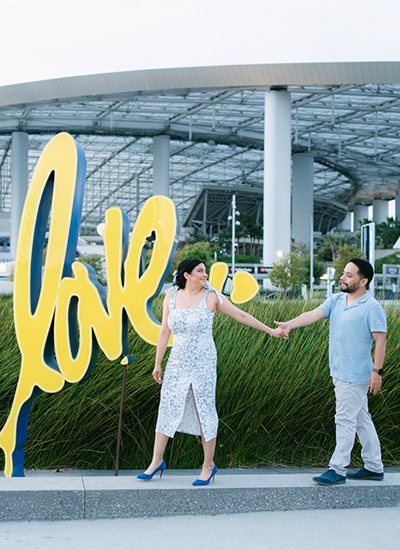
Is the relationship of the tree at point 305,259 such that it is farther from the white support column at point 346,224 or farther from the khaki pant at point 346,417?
the white support column at point 346,224

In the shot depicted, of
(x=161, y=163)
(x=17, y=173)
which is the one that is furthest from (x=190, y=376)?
(x=17, y=173)

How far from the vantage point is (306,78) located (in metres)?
30.9

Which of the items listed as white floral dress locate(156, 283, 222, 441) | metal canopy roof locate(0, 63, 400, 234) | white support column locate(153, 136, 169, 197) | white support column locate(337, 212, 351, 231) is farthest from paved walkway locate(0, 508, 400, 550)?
white support column locate(337, 212, 351, 231)

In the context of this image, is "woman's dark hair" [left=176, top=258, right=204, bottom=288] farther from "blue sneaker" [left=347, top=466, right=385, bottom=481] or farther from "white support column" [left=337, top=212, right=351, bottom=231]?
"white support column" [left=337, top=212, right=351, bottom=231]

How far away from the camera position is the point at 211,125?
163 feet

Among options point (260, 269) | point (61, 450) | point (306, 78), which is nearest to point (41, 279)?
point (61, 450)

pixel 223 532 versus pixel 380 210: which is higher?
pixel 380 210

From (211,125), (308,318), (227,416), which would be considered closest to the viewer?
(308,318)

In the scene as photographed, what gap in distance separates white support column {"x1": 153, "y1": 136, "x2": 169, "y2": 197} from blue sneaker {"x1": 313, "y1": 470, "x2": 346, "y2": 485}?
158 feet

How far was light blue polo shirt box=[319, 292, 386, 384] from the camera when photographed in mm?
4547

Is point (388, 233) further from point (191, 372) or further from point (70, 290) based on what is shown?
point (191, 372)

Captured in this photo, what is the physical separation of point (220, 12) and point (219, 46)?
1929 mm

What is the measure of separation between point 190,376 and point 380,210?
8233 centimetres

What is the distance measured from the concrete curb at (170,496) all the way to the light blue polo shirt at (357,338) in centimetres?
84
